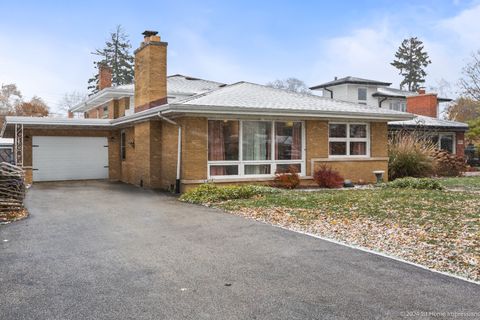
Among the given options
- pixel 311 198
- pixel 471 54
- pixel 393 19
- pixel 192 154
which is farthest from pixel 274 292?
pixel 471 54

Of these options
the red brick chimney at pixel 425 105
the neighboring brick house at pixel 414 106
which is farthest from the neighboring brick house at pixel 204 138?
the red brick chimney at pixel 425 105

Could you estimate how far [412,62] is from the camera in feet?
201

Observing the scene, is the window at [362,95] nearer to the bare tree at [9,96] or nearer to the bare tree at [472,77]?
the bare tree at [472,77]

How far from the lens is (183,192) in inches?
580

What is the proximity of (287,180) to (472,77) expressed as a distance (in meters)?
26.6

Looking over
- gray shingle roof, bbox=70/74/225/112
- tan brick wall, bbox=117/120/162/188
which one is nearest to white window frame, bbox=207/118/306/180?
tan brick wall, bbox=117/120/162/188

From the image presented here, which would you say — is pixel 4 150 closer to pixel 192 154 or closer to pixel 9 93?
pixel 192 154

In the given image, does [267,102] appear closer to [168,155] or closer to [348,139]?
[348,139]

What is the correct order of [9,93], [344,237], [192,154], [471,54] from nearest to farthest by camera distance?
1. [344,237]
2. [192,154]
3. [471,54]
4. [9,93]

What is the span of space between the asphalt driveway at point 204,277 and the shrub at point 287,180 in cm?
664

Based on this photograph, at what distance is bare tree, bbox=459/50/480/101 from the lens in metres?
35.3

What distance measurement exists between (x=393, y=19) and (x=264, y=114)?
5.51 meters

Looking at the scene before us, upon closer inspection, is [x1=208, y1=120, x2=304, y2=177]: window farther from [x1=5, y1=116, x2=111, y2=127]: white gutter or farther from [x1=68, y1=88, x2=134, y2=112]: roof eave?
[x1=68, y1=88, x2=134, y2=112]: roof eave

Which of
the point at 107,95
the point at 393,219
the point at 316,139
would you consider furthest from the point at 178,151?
the point at 107,95
